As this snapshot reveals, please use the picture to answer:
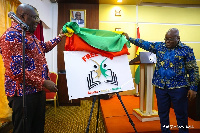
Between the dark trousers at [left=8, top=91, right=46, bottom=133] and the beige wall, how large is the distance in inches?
140

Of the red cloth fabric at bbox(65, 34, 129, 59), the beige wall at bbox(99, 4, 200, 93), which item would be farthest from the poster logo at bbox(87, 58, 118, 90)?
the beige wall at bbox(99, 4, 200, 93)

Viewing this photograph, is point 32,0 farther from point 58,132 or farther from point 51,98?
point 58,132

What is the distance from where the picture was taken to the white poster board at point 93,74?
157 centimetres

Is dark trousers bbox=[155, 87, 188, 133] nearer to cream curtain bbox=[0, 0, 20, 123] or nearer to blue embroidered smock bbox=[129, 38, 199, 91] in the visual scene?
blue embroidered smock bbox=[129, 38, 199, 91]

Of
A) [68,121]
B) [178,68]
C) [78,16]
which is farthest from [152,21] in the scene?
[68,121]

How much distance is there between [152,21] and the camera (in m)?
4.64

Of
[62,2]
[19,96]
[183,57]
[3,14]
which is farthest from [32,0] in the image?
[183,57]

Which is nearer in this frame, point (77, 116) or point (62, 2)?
point (77, 116)

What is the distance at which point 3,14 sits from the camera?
7.61ft

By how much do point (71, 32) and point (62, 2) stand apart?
3.26 m

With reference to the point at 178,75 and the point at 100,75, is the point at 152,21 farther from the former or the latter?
the point at 100,75

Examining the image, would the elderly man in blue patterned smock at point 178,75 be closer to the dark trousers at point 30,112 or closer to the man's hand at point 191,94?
the man's hand at point 191,94

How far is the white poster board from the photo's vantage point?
5.14ft

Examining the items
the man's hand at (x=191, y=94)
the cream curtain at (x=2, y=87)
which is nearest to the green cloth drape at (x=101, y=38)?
the man's hand at (x=191, y=94)
